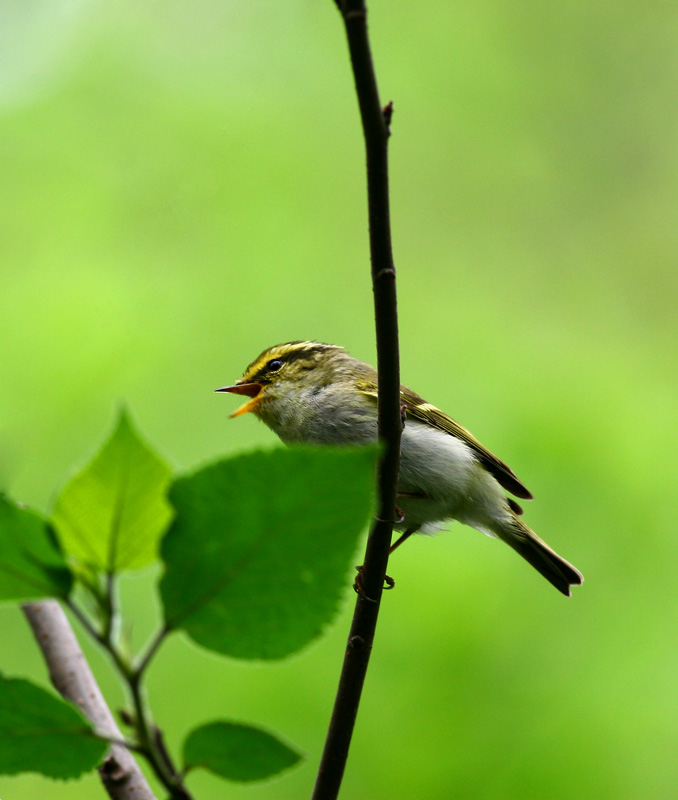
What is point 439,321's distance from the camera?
21.6ft

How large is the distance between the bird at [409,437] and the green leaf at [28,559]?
2849 mm

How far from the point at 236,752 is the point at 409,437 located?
10.4 ft

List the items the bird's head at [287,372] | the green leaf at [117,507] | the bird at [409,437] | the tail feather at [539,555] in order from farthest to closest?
the tail feather at [539,555], the bird's head at [287,372], the bird at [409,437], the green leaf at [117,507]

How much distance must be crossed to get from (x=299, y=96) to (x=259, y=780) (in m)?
8.08

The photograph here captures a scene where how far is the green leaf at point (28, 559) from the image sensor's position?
516 millimetres

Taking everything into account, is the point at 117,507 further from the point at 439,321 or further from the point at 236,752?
the point at 439,321

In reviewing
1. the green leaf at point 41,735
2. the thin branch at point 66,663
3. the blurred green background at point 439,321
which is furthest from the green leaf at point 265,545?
the blurred green background at point 439,321

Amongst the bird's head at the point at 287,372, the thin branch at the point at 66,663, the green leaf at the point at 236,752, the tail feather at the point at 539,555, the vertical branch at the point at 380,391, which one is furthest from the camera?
the tail feather at the point at 539,555

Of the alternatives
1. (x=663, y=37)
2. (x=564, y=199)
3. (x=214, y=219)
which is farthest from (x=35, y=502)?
(x=663, y=37)

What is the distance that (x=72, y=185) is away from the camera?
24.0ft

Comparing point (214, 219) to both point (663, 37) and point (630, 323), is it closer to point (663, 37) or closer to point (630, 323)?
point (630, 323)

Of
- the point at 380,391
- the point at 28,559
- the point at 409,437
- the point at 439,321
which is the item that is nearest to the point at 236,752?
the point at 28,559

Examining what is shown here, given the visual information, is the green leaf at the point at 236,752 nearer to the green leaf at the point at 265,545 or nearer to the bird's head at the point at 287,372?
the green leaf at the point at 265,545

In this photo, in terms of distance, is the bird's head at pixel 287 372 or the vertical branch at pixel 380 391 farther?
the bird's head at pixel 287 372
